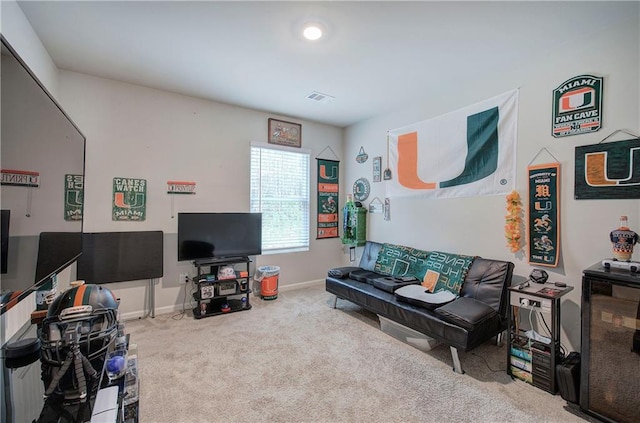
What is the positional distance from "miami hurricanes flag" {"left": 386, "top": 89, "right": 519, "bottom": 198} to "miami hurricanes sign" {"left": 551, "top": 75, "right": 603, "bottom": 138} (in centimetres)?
34

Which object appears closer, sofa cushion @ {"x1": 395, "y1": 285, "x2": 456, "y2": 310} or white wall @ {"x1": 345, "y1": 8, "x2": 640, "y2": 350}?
white wall @ {"x1": 345, "y1": 8, "x2": 640, "y2": 350}

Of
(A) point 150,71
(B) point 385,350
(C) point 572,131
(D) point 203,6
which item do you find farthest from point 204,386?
(C) point 572,131

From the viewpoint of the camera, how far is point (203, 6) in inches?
79.2

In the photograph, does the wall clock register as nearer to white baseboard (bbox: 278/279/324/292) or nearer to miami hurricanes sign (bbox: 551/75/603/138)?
white baseboard (bbox: 278/279/324/292)

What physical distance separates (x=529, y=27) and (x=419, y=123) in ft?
4.93

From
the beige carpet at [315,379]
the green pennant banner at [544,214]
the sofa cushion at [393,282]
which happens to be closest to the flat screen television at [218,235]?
the beige carpet at [315,379]

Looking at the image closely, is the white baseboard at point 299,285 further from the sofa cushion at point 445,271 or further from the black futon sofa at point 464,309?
the sofa cushion at point 445,271

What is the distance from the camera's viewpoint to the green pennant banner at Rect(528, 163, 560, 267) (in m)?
2.45

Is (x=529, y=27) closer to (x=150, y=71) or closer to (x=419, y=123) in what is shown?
(x=419, y=123)

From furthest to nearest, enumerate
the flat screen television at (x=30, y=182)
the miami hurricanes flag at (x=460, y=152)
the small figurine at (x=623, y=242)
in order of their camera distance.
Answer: the miami hurricanes flag at (x=460, y=152) → the small figurine at (x=623, y=242) → the flat screen television at (x=30, y=182)

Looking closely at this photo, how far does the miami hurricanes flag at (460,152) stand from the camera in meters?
2.82

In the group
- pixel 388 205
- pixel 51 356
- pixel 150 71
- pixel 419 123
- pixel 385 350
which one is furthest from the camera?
pixel 388 205

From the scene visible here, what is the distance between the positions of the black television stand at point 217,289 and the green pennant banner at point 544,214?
10.3 feet

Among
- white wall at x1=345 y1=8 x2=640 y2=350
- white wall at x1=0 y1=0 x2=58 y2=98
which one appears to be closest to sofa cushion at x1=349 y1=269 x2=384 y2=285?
white wall at x1=345 y1=8 x2=640 y2=350
